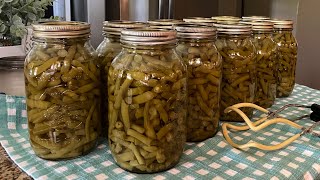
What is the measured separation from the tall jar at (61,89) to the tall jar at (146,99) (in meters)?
0.05

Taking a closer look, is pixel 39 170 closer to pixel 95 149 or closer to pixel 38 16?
pixel 95 149

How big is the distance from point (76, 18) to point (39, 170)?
549mm

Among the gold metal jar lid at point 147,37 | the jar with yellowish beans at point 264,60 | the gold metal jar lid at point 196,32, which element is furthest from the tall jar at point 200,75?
the jar with yellowish beans at point 264,60

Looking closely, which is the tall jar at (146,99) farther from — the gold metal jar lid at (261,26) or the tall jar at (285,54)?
the tall jar at (285,54)

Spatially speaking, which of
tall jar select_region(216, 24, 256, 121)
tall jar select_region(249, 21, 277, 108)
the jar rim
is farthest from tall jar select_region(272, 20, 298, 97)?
A: the jar rim

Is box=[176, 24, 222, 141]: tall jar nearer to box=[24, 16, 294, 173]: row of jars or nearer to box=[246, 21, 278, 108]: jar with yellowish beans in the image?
box=[24, 16, 294, 173]: row of jars

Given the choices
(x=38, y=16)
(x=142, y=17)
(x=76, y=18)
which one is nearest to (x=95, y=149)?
(x=38, y=16)

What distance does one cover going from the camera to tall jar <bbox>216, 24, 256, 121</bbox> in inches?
27.8

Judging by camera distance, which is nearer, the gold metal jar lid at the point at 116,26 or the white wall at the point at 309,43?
the gold metal jar lid at the point at 116,26

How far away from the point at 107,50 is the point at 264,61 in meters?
0.38

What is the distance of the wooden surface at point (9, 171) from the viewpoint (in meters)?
0.52

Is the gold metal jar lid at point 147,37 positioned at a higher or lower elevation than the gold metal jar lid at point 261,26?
lower

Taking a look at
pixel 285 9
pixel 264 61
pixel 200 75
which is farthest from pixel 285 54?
pixel 285 9

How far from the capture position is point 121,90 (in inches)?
20.3
